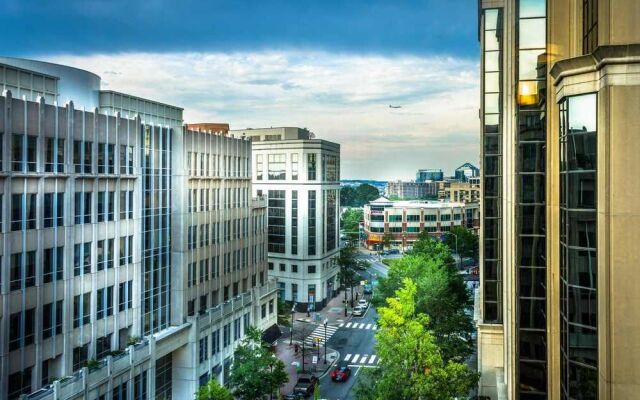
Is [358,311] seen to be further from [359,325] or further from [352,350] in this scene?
[352,350]

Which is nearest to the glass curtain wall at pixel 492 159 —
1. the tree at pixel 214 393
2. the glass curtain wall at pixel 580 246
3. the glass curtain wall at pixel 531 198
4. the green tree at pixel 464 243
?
the glass curtain wall at pixel 531 198

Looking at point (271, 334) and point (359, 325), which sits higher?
point (271, 334)

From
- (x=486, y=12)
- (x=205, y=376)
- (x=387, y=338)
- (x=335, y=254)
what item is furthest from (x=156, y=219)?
(x=335, y=254)

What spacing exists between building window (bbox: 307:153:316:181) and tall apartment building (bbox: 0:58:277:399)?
93.5ft

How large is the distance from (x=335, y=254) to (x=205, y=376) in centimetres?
5040

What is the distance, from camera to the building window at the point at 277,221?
90.1m

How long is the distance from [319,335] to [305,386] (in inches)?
803

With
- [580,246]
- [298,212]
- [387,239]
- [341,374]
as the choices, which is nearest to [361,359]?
[341,374]

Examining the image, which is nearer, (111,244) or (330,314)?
(111,244)

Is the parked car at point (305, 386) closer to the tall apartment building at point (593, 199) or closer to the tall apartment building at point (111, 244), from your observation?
the tall apartment building at point (111, 244)

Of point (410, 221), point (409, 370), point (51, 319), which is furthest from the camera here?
point (410, 221)

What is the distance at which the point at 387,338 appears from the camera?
3353 cm

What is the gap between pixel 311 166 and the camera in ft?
288

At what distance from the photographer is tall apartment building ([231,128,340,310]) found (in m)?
88.1
